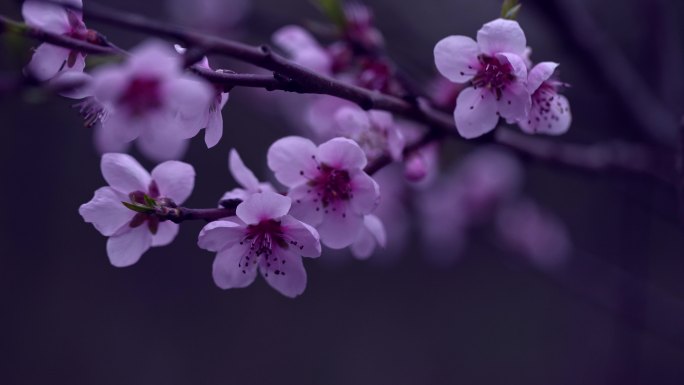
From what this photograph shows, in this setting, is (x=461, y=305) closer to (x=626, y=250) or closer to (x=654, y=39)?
(x=626, y=250)

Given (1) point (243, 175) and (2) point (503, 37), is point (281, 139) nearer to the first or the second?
(1) point (243, 175)

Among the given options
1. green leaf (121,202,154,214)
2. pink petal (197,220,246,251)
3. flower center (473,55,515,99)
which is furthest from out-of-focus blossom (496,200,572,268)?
green leaf (121,202,154,214)

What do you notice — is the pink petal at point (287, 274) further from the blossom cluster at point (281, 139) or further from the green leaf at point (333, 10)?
the green leaf at point (333, 10)

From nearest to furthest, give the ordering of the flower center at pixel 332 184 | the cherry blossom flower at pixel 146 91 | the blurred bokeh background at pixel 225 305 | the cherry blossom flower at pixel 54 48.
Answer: the cherry blossom flower at pixel 146 91
the cherry blossom flower at pixel 54 48
the flower center at pixel 332 184
the blurred bokeh background at pixel 225 305

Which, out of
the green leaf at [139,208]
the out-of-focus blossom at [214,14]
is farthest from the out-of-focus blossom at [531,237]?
the green leaf at [139,208]

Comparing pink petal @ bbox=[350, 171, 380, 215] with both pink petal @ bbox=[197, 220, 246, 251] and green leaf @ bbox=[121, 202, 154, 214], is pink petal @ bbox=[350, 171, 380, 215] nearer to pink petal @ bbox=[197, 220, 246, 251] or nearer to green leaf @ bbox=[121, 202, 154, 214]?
pink petal @ bbox=[197, 220, 246, 251]

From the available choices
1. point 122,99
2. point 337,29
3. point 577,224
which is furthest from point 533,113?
point 577,224
